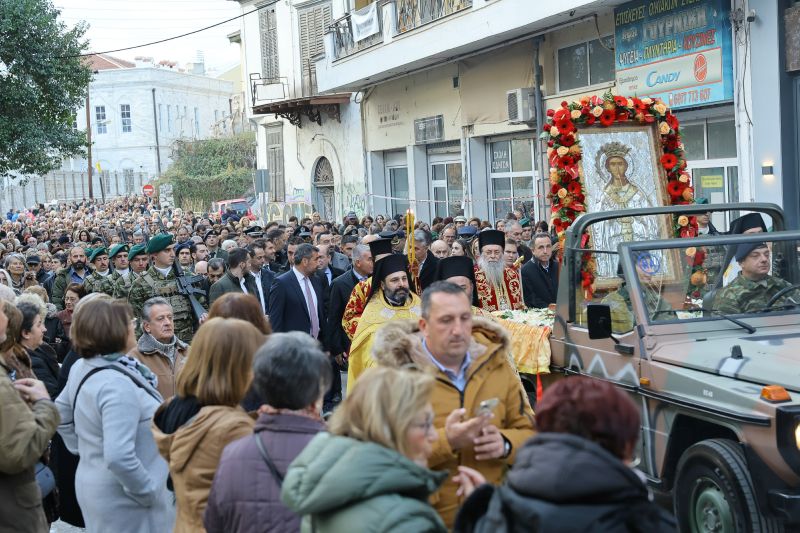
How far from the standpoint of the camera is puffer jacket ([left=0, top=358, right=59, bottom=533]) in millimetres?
4512

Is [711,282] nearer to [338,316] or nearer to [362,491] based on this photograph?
[338,316]

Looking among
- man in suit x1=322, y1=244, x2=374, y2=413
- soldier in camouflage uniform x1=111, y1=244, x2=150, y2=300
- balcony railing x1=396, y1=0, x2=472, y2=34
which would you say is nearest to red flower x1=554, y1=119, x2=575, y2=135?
man in suit x1=322, y1=244, x2=374, y2=413

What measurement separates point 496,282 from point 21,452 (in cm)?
606

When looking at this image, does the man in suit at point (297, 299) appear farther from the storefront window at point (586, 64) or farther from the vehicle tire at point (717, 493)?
the storefront window at point (586, 64)

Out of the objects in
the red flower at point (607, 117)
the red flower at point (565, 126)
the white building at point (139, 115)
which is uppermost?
the white building at point (139, 115)

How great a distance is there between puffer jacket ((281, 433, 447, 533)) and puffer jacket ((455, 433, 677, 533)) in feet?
1.02

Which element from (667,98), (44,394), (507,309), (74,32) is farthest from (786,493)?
(74,32)

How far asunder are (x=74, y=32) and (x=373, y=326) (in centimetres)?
2060

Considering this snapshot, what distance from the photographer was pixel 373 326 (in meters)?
7.20

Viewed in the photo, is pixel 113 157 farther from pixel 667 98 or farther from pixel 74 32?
pixel 667 98

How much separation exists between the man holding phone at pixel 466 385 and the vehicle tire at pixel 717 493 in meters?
1.64

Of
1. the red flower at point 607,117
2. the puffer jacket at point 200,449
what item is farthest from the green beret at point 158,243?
the puffer jacket at point 200,449

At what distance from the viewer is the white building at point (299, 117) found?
31016mm

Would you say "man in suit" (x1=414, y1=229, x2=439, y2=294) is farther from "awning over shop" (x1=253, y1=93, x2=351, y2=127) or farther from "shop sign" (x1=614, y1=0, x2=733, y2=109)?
"awning over shop" (x1=253, y1=93, x2=351, y2=127)
